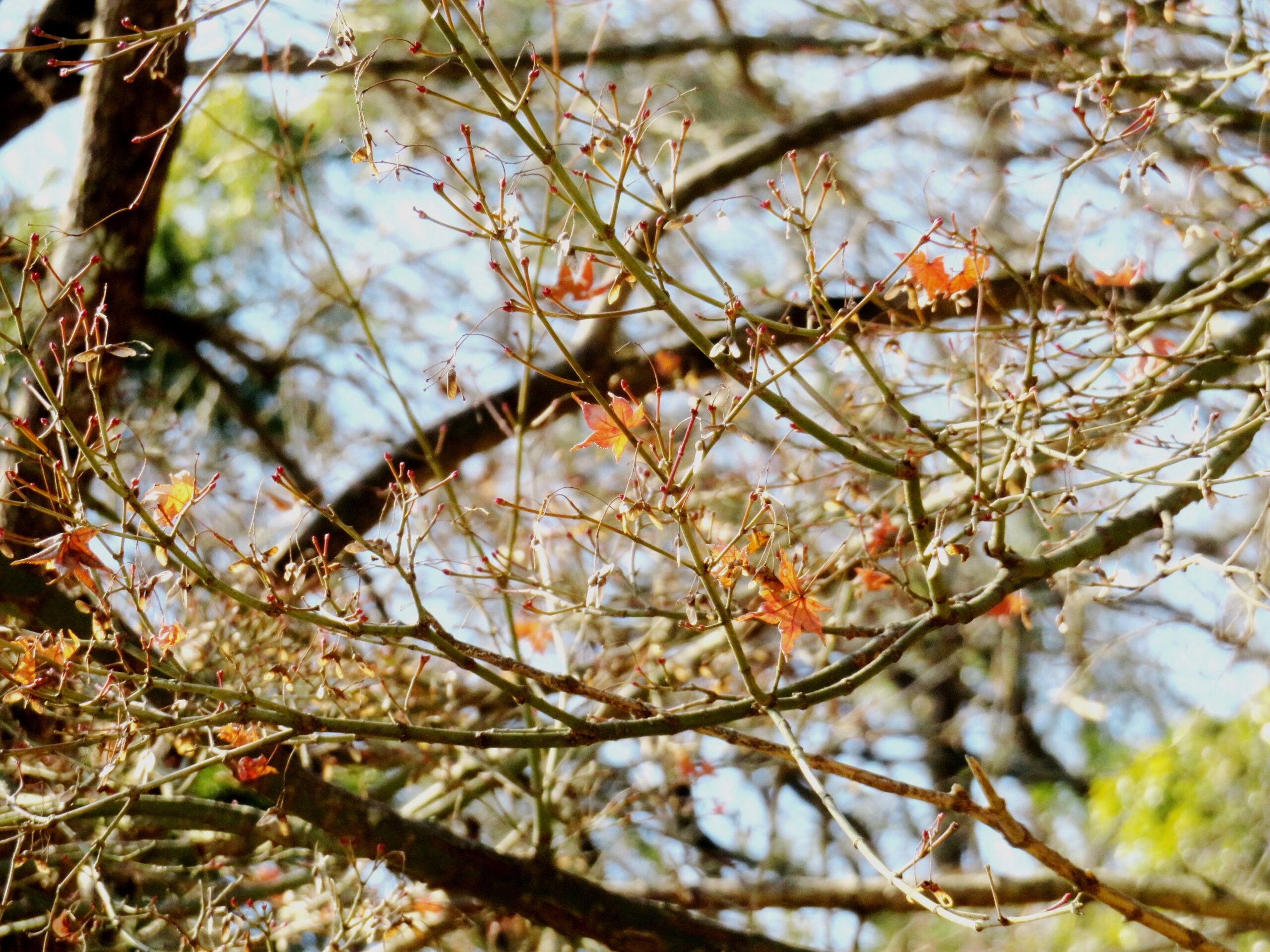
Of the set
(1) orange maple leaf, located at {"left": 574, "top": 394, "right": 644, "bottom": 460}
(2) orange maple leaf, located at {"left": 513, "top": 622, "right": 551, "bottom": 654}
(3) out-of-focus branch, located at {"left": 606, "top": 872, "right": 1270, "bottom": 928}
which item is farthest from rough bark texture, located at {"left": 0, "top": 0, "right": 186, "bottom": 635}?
(3) out-of-focus branch, located at {"left": 606, "top": 872, "right": 1270, "bottom": 928}

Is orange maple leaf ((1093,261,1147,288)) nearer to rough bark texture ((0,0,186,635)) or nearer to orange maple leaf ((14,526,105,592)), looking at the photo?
orange maple leaf ((14,526,105,592))

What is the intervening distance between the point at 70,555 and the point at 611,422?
0.82 m

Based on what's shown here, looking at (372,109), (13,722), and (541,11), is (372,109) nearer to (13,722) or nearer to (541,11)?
(541,11)

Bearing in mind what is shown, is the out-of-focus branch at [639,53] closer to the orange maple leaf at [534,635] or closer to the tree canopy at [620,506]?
the tree canopy at [620,506]

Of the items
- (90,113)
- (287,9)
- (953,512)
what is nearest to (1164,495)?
(953,512)

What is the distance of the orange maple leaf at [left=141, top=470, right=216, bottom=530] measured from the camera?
6.07 ft

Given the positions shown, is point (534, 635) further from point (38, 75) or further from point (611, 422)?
point (38, 75)

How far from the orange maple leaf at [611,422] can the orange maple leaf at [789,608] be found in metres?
0.31

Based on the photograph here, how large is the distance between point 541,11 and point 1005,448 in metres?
7.07

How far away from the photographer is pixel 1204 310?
254 centimetres

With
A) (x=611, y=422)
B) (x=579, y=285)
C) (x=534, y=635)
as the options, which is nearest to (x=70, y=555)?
(x=611, y=422)

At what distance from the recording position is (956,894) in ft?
10.9

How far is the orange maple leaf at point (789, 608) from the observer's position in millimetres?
1928

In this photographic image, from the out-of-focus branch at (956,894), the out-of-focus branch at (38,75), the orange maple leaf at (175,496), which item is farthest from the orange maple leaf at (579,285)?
the out-of-focus branch at (38,75)
